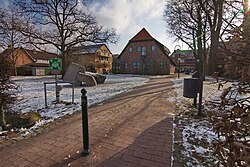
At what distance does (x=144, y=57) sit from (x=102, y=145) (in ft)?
136

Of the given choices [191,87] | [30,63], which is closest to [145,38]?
[30,63]

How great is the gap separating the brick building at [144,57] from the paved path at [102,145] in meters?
37.7

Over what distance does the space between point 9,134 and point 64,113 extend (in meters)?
1.87

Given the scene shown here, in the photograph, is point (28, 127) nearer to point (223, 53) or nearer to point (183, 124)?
point (183, 124)

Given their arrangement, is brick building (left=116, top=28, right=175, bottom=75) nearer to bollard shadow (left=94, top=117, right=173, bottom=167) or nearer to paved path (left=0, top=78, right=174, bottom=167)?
paved path (left=0, top=78, right=174, bottom=167)

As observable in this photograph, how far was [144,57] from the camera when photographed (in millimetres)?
43719

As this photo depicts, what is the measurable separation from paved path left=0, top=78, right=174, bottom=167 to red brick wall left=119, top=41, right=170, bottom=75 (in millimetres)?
37590

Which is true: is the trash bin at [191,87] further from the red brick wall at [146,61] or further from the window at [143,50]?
the window at [143,50]

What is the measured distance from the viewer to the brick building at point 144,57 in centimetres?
4178

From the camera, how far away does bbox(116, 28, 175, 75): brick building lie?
41.8 metres

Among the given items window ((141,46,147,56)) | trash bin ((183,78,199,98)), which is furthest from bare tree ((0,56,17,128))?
window ((141,46,147,56))

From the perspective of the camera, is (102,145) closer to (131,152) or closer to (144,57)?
(131,152)

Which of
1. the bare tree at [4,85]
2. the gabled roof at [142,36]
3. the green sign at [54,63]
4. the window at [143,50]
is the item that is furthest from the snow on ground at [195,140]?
the gabled roof at [142,36]

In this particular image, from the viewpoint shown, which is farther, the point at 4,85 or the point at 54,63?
the point at 54,63
